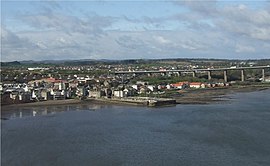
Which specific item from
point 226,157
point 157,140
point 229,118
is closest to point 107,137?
point 157,140

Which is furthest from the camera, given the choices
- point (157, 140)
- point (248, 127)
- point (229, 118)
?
point (229, 118)

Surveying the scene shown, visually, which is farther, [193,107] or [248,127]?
[193,107]

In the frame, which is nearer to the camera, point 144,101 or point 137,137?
point 137,137

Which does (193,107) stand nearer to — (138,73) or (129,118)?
(129,118)

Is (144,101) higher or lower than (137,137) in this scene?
higher

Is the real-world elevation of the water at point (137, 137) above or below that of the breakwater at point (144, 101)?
below

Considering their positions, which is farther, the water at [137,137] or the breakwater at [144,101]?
the breakwater at [144,101]

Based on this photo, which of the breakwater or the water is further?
the breakwater

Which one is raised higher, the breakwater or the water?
the breakwater
